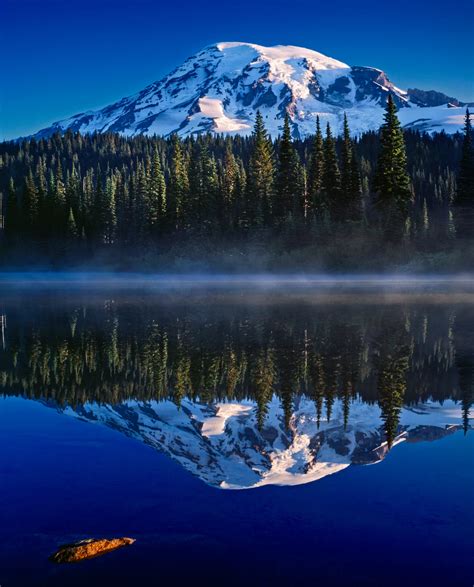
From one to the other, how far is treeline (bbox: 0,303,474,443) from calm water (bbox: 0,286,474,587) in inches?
3.3

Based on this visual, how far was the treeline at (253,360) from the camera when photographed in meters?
13.2

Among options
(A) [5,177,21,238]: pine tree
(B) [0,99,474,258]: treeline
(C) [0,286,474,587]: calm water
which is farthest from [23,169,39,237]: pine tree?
(C) [0,286,474,587]: calm water

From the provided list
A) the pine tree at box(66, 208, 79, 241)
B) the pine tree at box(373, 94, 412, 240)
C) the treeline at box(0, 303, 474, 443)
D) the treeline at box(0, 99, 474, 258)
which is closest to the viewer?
the treeline at box(0, 303, 474, 443)

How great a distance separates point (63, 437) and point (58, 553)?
4646 mm

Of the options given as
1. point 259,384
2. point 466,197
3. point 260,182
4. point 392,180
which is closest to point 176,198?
point 260,182

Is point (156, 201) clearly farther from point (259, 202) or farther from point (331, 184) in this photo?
point (331, 184)

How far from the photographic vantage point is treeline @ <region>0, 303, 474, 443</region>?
13195 millimetres

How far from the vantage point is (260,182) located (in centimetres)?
8319

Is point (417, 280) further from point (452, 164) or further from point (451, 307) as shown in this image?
point (452, 164)

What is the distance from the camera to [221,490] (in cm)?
786

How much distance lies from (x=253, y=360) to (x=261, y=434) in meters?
6.42

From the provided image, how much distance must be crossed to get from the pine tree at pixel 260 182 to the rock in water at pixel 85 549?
73496 mm

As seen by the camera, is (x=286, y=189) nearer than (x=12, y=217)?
Yes

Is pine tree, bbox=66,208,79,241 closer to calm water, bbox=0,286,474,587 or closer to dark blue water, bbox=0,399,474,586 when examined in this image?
calm water, bbox=0,286,474,587
